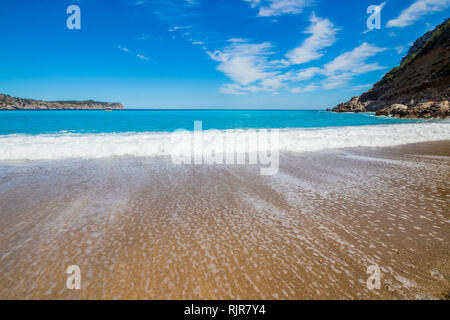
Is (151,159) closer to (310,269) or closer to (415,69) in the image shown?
(310,269)

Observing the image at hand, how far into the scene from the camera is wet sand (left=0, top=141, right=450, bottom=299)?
7.39ft

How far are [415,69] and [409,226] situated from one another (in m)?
82.4

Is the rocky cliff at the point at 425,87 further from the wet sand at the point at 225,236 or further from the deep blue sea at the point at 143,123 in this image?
the wet sand at the point at 225,236

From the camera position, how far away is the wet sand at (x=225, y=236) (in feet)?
7.39

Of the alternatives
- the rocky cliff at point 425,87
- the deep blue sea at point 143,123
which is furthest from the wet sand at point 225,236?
the rocky cliff at point 425,87

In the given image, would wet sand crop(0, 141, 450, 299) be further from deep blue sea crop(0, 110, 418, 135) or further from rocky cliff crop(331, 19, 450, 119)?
rocky cliff crop(331, 19, 450, 119)

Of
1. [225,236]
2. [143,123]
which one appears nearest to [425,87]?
[143,123]

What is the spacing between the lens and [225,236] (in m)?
3.20

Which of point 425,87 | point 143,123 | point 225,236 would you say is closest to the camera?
point 225,236

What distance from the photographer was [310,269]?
97.5 inches

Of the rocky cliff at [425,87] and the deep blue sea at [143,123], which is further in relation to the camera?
the rocky cliff at [425,87]

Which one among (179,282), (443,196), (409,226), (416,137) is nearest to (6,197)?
(179,282)

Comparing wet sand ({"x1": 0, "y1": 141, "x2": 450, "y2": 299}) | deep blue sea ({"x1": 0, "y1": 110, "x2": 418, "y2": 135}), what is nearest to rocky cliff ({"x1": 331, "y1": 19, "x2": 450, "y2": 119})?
deep blue sea ({"x1": 0, "y1": 110, "x2": 418, "y2": 135})

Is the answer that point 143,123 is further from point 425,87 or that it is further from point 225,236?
point 425,87
